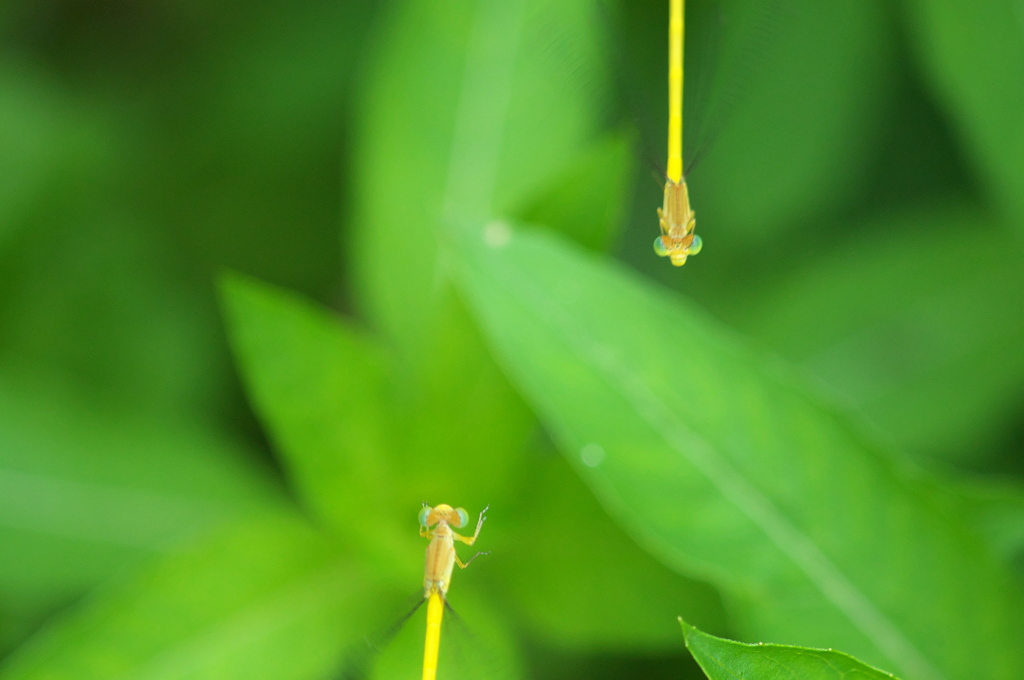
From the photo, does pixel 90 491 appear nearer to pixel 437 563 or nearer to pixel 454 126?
pixel 454 126

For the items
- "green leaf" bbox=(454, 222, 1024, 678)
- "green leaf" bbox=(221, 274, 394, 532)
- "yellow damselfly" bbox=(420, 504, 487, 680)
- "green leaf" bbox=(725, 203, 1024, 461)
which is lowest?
A: "yellow damselfly" bbox=(420, 504, 487, 680)

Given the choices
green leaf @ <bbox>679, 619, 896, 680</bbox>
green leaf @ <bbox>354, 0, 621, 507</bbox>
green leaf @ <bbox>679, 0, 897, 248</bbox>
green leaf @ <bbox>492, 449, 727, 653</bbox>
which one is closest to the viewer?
green leaf @ <bbox>679, 619, 896, 680</bbox>

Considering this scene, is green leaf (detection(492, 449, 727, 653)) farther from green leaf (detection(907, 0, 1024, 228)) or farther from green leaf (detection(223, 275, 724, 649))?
green leaf (detection(907, 0, 1024, 228))

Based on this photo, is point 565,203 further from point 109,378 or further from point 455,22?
point 109,378

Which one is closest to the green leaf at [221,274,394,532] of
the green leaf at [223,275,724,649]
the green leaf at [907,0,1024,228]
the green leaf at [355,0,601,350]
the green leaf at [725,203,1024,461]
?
the green leaf at [223,275,724,649]

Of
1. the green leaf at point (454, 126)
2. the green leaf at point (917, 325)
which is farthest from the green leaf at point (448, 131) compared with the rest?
the green leaf at point (917, 325)
